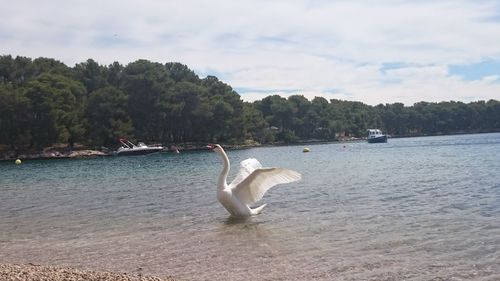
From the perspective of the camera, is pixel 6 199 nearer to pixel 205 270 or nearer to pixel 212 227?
pixel 212 227

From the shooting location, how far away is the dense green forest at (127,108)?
286 ft

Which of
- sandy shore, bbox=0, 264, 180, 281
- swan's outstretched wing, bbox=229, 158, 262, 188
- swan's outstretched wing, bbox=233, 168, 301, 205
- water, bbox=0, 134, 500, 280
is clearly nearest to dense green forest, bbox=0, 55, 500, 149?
water, bbox=0, 134, 500, 280

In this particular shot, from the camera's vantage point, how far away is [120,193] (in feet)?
84.9

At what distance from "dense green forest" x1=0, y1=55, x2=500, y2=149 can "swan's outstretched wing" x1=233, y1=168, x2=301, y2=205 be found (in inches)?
2970

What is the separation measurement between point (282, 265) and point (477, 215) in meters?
6.97

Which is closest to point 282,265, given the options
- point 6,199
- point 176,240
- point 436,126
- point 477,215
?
point 176,240

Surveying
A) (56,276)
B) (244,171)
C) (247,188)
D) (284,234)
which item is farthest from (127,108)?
(56,276)

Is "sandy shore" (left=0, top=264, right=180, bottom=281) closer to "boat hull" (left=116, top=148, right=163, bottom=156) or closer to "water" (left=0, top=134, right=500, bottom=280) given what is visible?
"water" (left=0, top=134, right=500, bottom=280)

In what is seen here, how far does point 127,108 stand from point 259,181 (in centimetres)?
9001

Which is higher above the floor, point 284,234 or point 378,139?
point 378,139

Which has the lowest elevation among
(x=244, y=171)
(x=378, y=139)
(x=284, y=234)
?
(x=284, y=234)

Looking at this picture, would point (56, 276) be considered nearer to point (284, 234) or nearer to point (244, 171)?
point (284, 234)

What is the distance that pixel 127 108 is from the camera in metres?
103

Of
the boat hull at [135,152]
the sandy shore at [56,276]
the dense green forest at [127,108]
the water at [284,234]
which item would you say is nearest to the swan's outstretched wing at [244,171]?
the water at [284,234]
